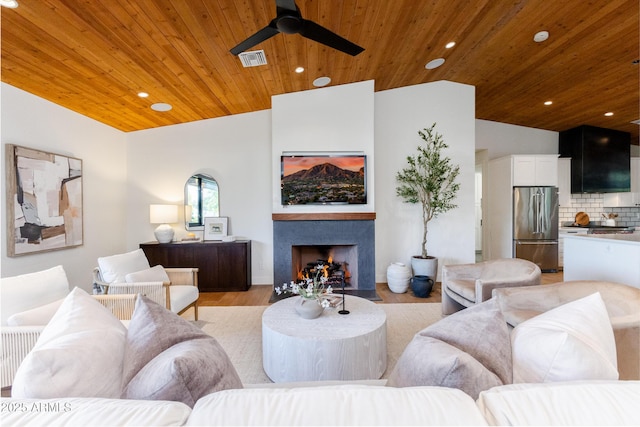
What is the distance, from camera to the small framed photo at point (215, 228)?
4586mm

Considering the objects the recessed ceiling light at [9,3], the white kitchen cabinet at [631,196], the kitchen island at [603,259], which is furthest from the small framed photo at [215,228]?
the white kitchen cabinet at [631,196]

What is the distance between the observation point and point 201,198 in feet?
15.5

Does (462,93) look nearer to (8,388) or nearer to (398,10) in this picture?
(398,10)

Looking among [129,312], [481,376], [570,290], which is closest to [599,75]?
[570,290]

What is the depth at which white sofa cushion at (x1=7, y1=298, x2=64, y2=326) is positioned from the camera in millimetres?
1646

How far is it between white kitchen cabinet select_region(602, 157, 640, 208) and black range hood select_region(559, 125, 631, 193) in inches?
10.8

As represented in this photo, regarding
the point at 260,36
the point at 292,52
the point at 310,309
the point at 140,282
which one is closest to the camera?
the point at 260,36

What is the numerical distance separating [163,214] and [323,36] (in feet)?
11.5

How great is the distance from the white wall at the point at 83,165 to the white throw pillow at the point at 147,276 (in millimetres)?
1283

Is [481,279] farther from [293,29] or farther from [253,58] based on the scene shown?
[253,58]

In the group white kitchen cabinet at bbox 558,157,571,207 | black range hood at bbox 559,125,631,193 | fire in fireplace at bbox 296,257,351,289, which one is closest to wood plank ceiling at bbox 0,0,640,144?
black range hood at bbox 559,125,631,193

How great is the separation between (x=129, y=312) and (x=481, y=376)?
8.14 ft

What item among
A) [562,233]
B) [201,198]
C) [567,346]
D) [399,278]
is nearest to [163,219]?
[201,198]

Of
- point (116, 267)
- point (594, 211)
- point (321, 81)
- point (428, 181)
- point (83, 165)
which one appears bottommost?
point (116, 267)
